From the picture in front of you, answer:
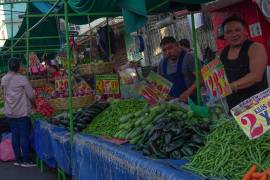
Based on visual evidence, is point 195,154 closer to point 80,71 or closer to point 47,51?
point 80,71

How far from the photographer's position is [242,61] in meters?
4.79

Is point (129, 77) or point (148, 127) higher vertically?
point (129, 77)

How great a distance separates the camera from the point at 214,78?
422 centimetres

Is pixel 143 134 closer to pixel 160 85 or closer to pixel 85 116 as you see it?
pixel 160 85

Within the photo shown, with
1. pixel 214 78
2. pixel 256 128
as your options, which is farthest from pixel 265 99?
pixel 214 78

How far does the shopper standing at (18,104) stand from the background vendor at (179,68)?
3.28 meters

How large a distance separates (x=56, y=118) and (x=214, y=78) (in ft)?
12.8

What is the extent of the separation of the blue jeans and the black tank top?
4958mm

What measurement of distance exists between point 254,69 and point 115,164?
1.69 metres

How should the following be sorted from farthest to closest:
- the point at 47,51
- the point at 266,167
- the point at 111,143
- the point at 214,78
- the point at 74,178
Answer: the point at 47,51 → the point at 74,178 → the point at 111,143 → the point at 214,78 → the point at 266,167

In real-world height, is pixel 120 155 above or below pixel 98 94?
below

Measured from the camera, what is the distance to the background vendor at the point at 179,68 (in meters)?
6.40

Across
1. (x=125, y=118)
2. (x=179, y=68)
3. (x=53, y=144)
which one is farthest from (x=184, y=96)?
(x=53, y=144)

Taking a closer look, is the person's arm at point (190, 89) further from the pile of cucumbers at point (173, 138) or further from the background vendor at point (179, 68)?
the pile of cucumbers at point (173, 138)
